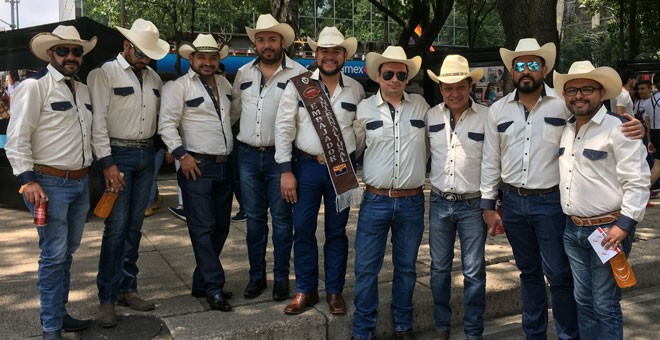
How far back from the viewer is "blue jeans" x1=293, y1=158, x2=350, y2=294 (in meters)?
4.13

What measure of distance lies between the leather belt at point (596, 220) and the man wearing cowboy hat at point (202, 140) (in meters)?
2.49

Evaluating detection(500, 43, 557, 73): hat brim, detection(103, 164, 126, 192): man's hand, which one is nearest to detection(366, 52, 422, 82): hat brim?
detection(500, 43, 557, 73): hat brim

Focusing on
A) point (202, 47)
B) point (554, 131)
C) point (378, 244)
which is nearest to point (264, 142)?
point (202, 47)

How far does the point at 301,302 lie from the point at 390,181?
1161 mm

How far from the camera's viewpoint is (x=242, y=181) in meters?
4.46

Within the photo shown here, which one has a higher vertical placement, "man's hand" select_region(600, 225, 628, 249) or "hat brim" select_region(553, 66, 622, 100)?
"hat brim" select_region(553, 66, 622, 100)

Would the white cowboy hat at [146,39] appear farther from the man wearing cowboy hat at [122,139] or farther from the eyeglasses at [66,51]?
the eyeglasses at [66,51]

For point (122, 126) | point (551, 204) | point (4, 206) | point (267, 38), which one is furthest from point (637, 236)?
point (4, 206)

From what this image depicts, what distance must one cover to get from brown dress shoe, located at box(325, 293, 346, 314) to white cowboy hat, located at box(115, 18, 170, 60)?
217 cm

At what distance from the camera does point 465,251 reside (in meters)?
3.93

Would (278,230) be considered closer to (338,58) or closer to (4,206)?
(338,58)

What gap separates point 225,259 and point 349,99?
2401 mm

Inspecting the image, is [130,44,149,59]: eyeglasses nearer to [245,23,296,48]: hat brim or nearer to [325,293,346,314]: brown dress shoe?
[245,23,296,48]: hat brim

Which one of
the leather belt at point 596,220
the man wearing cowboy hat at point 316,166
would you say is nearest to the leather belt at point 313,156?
the man wearing cowboy hat at point 316,166
